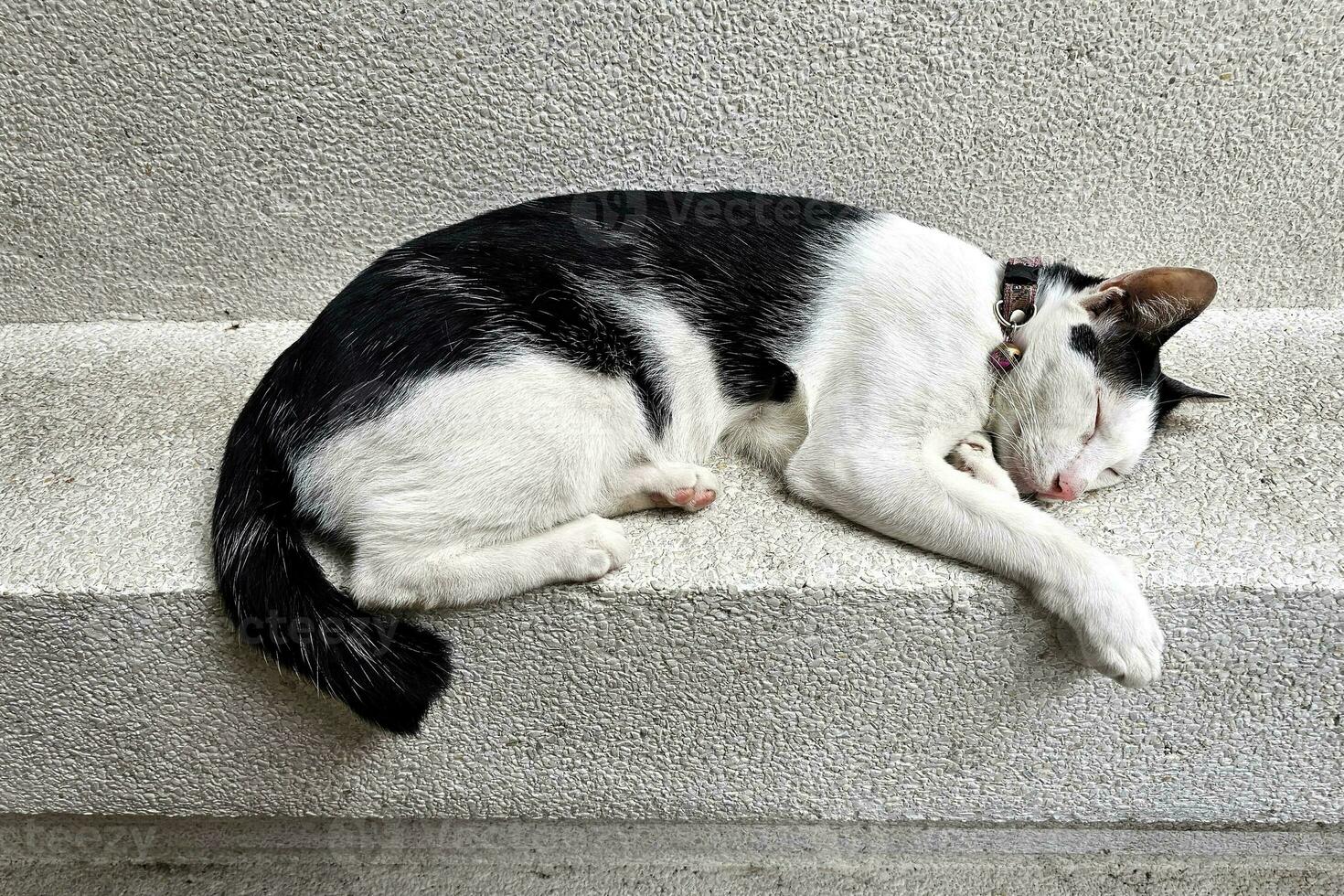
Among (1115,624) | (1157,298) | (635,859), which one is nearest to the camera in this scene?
(1115,624)

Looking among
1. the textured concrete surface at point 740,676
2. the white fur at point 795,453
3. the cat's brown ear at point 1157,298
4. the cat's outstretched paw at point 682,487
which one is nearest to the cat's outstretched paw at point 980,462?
the white fur at point 795,453

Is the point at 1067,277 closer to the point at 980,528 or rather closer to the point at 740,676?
the point at 980,528

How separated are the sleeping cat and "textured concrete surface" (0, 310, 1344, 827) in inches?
2.8

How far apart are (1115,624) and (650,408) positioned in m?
0.63

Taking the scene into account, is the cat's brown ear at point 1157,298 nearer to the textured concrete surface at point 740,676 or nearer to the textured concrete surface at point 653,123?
the textured concrete surface at point 740,676

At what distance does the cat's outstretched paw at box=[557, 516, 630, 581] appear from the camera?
3.26 feet

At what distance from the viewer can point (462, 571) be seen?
977mm

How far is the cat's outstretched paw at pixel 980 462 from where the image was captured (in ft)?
3.56

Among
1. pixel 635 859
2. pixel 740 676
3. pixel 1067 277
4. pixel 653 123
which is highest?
pixel 653 123

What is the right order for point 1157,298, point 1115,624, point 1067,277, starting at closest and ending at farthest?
1. point 1115,624
2. point 1157,298
3. point 1067,277

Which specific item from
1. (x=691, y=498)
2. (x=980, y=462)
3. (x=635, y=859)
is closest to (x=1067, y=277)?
(x=980, y=462)

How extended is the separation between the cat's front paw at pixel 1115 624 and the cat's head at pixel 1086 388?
0.55ft

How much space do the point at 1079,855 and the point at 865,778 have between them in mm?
408

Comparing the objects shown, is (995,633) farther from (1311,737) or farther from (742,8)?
(742,8)
